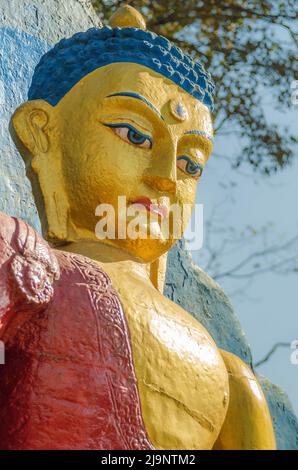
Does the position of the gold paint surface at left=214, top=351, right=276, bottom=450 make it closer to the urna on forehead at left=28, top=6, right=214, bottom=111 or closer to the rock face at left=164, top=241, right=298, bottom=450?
the urna on forehead at left=28, top=6, right=214, bottom=111

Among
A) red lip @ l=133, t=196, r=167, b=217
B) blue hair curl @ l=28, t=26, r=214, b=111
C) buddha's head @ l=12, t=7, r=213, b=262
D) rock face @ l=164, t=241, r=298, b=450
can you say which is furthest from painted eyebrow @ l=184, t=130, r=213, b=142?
rock face @ l=164, t=241, r=298, b=450

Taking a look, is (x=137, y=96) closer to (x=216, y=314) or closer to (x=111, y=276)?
(x=111, y=276)

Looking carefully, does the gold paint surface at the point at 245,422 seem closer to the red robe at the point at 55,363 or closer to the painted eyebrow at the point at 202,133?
the red robe at the point at 55,363

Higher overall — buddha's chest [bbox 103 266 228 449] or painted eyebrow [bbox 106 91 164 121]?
painted eyebrow [bbox 106 91 164 121]

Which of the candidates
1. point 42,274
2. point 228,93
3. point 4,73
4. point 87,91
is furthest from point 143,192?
point 228,93

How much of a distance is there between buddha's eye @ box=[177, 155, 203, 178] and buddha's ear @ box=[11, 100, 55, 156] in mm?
343

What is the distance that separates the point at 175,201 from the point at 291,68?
3702 millimetres

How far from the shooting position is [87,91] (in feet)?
8.83

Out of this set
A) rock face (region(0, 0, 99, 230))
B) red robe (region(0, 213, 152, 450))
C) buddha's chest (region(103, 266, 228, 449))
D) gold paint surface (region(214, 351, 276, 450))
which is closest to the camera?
red robe (region(0, 213, 152, 450))

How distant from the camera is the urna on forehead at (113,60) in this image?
108 inches

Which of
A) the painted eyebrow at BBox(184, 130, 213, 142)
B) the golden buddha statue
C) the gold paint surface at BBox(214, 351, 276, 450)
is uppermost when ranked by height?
→ the painted eyebrow at BBox(184, 130, 213, 142)

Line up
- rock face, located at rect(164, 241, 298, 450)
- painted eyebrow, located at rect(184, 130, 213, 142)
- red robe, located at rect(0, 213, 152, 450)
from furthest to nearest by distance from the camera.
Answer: rock face, located at rect(164, 241, 298, 450) < painted eyebrow, located at rect(184, 130, 213, 142) < red robe, located at rect(0, 213, 152, 450)

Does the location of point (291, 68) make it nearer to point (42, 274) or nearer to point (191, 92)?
point (191, 92)

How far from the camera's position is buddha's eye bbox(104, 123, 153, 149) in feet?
8.55
